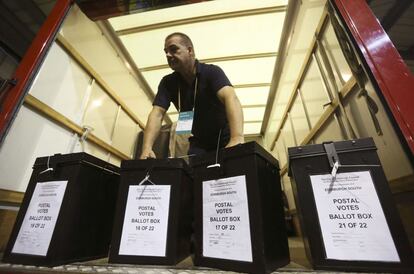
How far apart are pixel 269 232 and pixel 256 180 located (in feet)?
0.47

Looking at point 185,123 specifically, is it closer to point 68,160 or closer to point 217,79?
point 217,79

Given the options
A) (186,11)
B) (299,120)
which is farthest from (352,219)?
(186,11)

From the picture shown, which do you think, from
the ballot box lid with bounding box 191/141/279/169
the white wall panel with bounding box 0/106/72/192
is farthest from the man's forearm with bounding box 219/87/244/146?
the white wall panel with bounding box 0/106/72/192

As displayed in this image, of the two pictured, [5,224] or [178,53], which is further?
[178,53]

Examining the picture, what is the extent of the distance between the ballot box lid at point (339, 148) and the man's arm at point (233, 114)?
0.28 meters

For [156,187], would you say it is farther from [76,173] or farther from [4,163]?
[4,163]

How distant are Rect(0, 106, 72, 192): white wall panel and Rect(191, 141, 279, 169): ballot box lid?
0.88m

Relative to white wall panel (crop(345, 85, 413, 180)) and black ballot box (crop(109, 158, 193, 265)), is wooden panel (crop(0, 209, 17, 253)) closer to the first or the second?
black ballot box (crop(109, 158, 193, 265))

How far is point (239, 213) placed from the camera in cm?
58

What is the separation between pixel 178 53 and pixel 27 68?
73cm

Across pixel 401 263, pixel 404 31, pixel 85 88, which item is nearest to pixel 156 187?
pixel 401 263

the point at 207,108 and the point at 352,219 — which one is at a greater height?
the point at 207,108

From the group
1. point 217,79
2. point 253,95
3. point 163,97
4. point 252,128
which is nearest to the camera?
point 217,79

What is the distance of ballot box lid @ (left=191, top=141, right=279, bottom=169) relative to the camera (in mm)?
613
